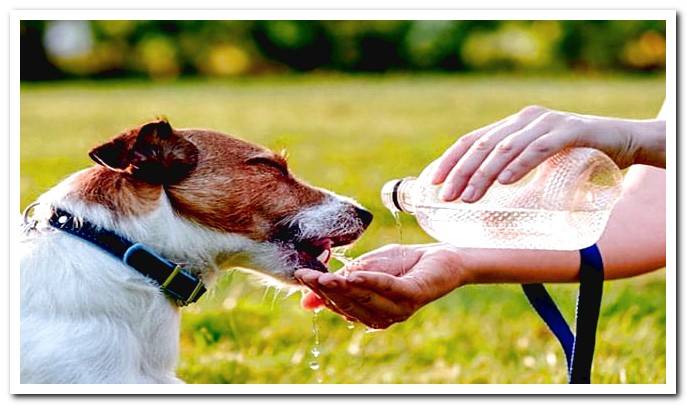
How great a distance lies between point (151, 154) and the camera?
8.39 feet

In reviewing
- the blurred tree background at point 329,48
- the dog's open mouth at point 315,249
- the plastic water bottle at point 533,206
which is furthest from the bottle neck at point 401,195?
the blurred tree background at point 329,48

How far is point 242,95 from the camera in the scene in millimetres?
9320

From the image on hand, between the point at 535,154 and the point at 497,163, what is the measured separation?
9 centimetres

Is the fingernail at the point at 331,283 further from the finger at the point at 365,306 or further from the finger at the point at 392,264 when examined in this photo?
the finger at the point at 392,264

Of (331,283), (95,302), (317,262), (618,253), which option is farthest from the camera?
(618,253)

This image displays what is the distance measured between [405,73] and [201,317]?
19.0ft

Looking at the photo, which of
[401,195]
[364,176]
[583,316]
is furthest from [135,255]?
[364,176]

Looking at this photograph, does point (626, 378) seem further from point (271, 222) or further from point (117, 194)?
point (117, 194)

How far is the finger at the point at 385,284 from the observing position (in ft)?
8.33

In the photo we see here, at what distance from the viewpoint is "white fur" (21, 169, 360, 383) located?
2.42 m

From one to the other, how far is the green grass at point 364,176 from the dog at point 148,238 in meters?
0.35

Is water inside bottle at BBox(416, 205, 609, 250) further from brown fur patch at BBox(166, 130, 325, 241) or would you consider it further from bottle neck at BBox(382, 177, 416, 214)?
brown fur patch at BBox(166, 130, 325, 241)

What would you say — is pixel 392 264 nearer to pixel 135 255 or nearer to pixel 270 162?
pixel 270 162
